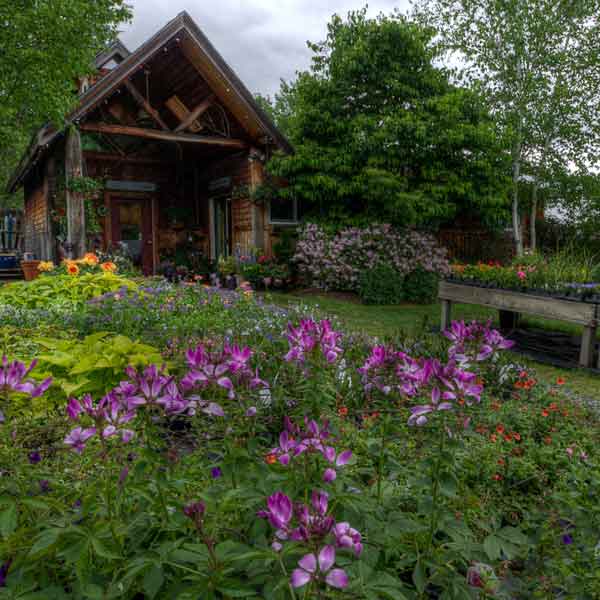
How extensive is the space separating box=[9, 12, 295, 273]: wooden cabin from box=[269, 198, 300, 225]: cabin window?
0.06 m

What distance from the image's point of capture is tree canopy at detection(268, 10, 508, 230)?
12.2 metres

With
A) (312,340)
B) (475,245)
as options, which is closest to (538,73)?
(475,245)

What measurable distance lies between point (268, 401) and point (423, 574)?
1.80m

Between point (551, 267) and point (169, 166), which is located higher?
point (169, 166)

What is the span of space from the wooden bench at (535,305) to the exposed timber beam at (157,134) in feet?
21.8

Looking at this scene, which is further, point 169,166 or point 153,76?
point 169,166

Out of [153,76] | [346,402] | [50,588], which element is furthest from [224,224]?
[50,588]

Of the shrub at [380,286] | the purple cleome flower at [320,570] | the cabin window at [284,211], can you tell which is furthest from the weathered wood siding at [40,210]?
the purple cleome flower at [320,570]

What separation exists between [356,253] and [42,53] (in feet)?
24.5

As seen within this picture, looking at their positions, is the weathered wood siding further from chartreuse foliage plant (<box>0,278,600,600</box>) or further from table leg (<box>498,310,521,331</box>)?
chartreuse foliage plant (<box>0,278,600,600</box>)

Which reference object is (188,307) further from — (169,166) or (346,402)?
(169,166)

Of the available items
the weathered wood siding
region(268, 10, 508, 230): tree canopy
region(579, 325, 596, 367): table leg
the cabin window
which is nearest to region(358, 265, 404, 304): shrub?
region(268, 10, 508, 230): tree canopy

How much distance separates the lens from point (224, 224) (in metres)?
15.1

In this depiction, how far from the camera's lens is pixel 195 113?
1182 cm
